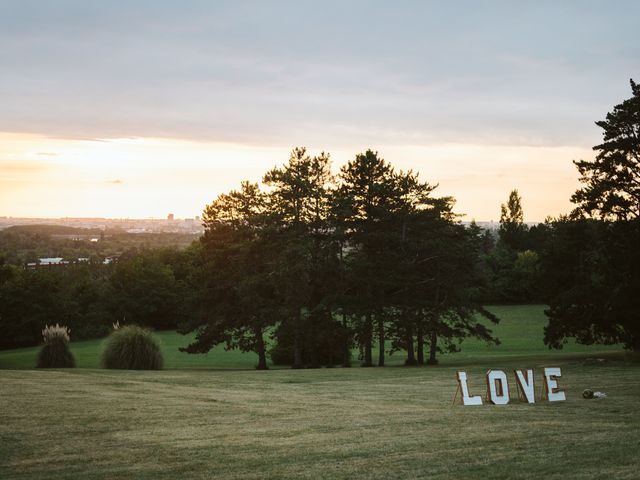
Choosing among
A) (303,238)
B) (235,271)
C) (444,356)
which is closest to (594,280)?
(303,238)

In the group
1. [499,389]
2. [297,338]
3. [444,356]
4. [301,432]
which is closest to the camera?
[301,432]

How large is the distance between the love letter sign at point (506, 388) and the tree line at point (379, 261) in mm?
15039

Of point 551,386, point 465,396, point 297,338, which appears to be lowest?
point 297,338

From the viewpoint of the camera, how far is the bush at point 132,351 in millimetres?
35875

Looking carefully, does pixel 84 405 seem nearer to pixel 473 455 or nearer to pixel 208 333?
pixel 473 455

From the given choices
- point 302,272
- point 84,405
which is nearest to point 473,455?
point 84,405

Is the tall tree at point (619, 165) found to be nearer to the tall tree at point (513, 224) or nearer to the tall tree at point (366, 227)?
the tall tree at point (366, 227)

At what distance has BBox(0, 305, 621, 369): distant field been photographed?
167ft

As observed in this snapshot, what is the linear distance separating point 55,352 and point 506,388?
82.5 ft

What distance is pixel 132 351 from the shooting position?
36.1 metres

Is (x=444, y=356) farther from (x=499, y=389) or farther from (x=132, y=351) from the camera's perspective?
(x=499, y=389)

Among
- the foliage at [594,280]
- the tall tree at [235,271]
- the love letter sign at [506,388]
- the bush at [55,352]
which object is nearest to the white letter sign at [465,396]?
the love letter sign at [506,388]

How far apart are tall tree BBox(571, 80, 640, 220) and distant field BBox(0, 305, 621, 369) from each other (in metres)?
12.7

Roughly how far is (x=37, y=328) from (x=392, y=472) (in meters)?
71.8
